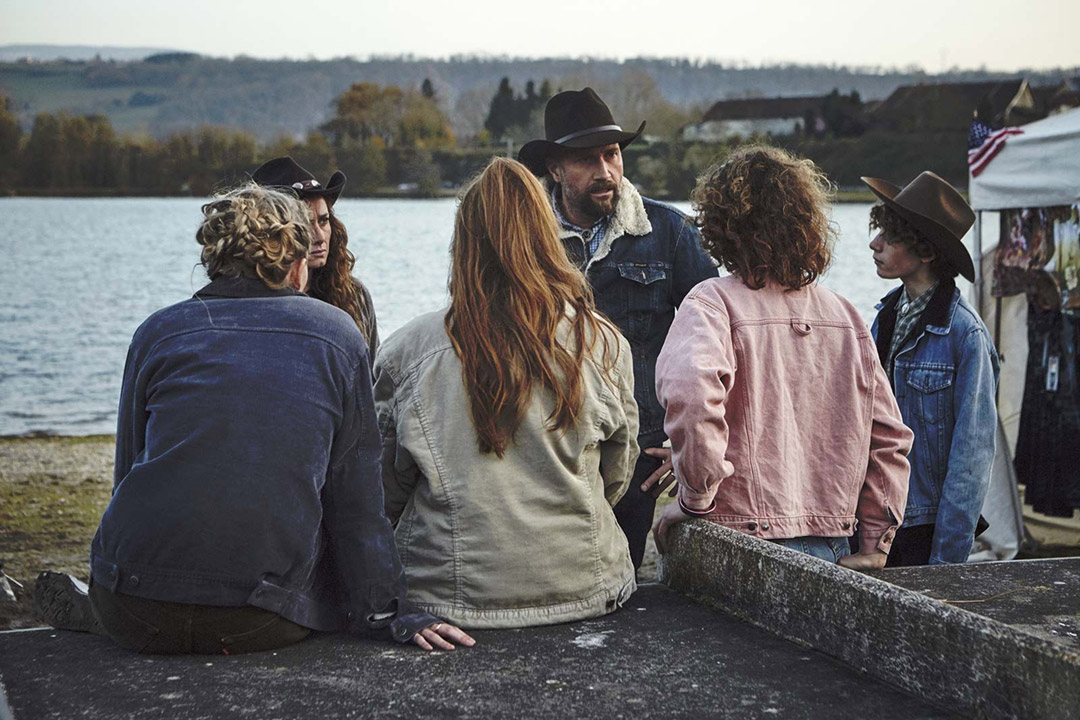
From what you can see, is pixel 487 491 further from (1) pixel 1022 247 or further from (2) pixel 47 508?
(2) pixel 47 508

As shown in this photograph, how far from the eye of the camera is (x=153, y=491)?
125 inches

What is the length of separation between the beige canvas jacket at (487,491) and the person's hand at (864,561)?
83 cm

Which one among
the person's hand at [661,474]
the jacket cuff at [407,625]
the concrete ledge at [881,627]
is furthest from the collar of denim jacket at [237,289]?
the concrete ledge at [881,627]

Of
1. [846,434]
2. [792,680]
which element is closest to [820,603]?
[792,680]

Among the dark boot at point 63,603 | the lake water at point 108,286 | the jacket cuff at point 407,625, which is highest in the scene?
the jacket cuff at point 407,625

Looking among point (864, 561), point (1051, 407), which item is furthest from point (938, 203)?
point (1051, 407)

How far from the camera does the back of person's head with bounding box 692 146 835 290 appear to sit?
12.0 ft

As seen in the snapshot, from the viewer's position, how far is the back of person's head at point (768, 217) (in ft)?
12.0

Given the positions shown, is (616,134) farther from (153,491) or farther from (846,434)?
(153,491)

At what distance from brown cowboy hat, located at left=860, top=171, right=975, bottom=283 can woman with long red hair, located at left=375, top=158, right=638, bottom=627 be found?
151 centimetres

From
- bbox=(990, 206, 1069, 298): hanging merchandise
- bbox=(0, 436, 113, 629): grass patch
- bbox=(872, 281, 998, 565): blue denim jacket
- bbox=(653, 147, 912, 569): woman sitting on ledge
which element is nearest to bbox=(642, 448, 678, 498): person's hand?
bbox=(653, 147, 912, 569): woman sitting on ledge

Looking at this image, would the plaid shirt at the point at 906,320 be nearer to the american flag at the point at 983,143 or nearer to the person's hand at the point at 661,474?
the person's hand at the point at 661,474

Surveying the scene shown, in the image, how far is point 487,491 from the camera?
349cm

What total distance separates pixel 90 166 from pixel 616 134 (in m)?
89.8
